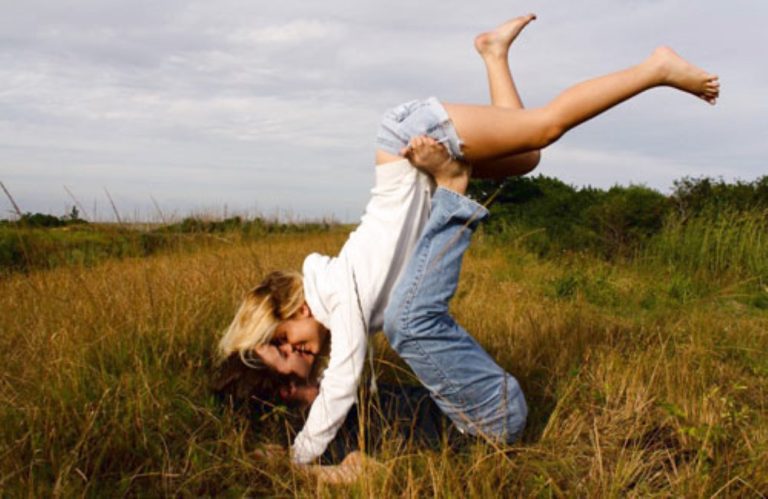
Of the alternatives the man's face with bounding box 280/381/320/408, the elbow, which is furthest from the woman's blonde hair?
the elbow

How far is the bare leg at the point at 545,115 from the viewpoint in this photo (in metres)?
2.49

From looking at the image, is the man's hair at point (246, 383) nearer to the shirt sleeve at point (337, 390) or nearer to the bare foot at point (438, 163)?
the shirt sleeve at point (337, 390)

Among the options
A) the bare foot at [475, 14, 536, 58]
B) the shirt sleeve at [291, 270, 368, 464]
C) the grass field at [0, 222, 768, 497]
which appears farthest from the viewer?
the bare foot at [475, 14, 536, 58]

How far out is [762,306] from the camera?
5945 millimetres

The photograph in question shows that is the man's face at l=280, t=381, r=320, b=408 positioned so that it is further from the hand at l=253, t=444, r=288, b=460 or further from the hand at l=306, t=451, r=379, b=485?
the hand at l=306, t=451, r=379, b=485

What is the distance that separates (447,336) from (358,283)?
1.25 ft

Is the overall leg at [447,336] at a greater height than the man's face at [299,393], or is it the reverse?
the overall leg at [447,336]

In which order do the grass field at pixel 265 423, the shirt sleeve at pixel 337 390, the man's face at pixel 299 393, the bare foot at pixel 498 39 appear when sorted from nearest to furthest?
the grass field at pixel 265 423 < the shirt sleeve at pixel 337 390 < the man's face at pixel 299 393 < the bare foot at pixel 498 39

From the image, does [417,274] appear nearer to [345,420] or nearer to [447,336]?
[447,336]

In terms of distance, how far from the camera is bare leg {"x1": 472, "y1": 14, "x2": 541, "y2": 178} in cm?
285

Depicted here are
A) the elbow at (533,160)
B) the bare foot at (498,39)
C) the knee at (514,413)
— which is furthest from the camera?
the bare foot at (498,39)

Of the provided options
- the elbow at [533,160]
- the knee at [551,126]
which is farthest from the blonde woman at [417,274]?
the elbow at [533,160]

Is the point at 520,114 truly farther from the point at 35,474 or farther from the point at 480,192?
the point at 480,192

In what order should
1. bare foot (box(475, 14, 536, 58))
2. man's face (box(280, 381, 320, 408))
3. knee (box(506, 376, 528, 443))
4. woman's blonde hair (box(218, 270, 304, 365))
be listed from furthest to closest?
bare foot (box(475, 14, 536, 58)), man's face (box(280, 381, 320, 408)), woman's blonde hair (box(218, 270, 304, 365)), knee (box(506, 376, 528, 443))
